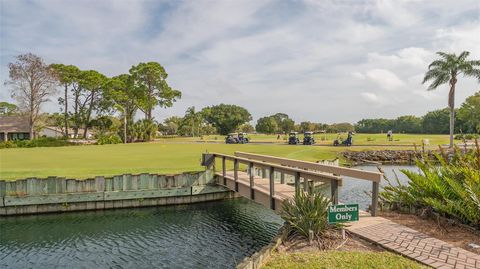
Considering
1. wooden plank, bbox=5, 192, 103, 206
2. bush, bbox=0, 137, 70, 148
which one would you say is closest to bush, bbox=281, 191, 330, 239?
wooden plank, bbox=5, 192, 103, 206

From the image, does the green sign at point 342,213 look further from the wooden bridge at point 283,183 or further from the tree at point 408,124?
the tree at point 408,124

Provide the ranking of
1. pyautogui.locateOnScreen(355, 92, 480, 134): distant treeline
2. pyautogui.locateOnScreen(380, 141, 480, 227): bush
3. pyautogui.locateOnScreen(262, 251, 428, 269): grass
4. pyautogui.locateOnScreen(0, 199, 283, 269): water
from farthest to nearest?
pyautogui.locateOnScreen(355, 92, 480, 134): distant treeline
pyautogui.locateOnScreen(0, 199, 283, 269): water
pyautogui.locateOnScreen(380, 141, 480, 227): bush
pyautogui.locateOnScreen(262, 251, 428, 269): grass

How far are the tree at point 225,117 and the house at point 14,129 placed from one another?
169 feet

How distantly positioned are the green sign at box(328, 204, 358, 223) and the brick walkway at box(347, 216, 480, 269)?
500 mm

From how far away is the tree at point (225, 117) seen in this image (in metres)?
102

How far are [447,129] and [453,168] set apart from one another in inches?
3375

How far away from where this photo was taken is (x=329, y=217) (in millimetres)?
6062

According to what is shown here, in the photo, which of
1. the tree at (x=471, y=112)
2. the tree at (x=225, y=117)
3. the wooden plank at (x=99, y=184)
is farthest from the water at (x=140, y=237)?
the tree at (x=225, y=117)

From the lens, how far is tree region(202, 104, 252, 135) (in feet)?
335

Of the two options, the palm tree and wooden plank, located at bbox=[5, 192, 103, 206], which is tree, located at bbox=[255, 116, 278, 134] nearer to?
the palm tree

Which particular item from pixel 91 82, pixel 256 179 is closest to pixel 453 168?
pixel 256 179

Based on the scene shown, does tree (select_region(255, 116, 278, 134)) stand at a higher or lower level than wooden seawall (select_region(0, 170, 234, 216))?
higher

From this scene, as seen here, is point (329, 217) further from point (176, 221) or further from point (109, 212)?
point (109, 212)

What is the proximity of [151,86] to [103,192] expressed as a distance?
178 feet
